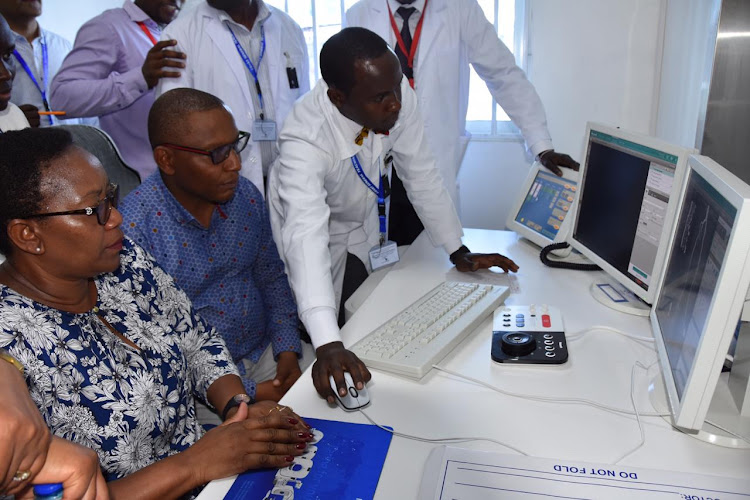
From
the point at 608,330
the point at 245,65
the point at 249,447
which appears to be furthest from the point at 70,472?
the point at 245,65

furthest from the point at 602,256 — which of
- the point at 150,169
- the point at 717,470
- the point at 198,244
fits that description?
the point at 150,169

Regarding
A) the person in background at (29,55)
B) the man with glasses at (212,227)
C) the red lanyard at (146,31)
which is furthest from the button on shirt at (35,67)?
the man with glasses at (212,227)

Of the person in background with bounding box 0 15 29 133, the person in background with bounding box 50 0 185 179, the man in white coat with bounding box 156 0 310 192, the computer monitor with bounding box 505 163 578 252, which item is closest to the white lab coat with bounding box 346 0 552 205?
the man in white coat with bounding box 156 0 310 192

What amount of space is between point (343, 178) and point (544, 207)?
25.5 inches

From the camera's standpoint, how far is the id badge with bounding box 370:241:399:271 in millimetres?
1703

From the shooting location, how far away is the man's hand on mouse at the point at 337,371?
39.7 inches

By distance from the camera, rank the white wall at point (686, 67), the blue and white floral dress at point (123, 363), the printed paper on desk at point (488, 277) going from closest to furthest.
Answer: the blue and white floral dress at point (123, 363) → the printed paper on desk at point (488, 277) → the white wall at point (686, 67)

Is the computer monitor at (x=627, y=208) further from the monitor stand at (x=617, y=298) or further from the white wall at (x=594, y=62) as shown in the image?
the white wall at (x=594, y=62)

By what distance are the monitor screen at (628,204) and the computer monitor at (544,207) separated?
20 cm

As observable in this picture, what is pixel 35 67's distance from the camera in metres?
2.78

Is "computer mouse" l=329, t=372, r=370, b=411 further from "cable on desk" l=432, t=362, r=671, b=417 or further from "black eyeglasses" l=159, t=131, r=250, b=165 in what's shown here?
"black eyeglasses" l=159, t=131, r=250, b=165

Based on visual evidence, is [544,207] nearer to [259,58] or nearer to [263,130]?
[263,130]

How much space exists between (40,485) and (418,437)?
0.54 m

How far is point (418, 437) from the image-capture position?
89cm
